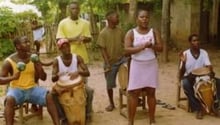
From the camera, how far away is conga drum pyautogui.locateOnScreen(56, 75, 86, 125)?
6.09 metres

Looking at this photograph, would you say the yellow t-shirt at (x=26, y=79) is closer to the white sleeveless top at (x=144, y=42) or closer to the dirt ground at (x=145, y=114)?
the dirt ground at (x=145, y=114)

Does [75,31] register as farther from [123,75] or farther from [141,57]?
[141,57]

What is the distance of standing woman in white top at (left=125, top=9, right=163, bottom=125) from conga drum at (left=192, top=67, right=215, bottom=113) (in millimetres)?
908

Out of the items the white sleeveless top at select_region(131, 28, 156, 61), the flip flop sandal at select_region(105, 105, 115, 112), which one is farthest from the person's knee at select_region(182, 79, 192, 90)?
the flip flop sandal at select_region(105, 105, 115, 112)

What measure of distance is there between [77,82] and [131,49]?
0.84 m

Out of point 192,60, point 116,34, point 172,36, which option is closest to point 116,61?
point 116,34

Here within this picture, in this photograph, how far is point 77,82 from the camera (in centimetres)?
611

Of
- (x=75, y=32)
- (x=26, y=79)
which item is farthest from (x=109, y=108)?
(x=26, y=79)

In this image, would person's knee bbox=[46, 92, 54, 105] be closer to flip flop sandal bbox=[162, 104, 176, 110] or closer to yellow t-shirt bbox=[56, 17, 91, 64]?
yellow t-shirt bbox=[56, 17, 91, 64]

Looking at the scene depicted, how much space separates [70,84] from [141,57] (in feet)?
3.38

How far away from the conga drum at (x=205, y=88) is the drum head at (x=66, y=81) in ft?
6.24

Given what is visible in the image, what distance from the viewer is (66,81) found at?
6164mm

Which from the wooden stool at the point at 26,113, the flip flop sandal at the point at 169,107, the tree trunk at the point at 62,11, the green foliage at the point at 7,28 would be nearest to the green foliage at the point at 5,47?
the green foliage at the point at 7,28

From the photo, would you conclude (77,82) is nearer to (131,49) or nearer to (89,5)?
(131,49)
